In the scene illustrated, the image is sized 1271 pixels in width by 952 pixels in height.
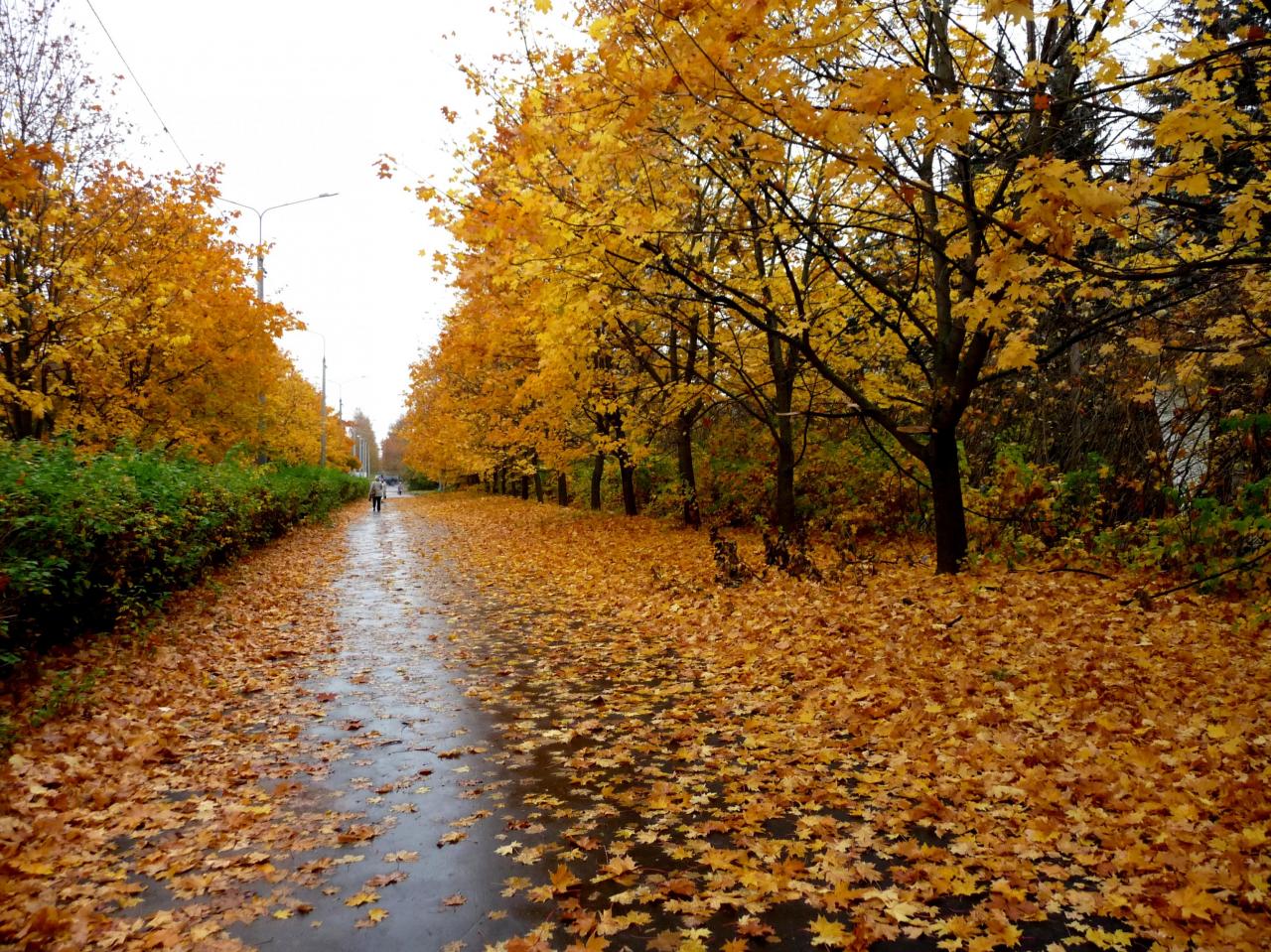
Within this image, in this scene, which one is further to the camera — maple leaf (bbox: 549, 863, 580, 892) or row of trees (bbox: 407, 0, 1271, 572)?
row of trees (bbox: 407, 0, 1271, 572)

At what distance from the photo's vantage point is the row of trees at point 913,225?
4664 mm

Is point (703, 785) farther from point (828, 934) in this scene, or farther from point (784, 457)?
point (784, 457)

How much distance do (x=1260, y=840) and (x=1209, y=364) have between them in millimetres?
7774

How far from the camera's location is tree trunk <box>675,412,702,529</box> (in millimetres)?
16438

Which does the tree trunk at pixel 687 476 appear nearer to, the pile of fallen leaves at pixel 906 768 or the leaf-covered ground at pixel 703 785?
the pile of fallen leaves at pixel 906 768

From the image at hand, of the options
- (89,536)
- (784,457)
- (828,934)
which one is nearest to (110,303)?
(89,536)

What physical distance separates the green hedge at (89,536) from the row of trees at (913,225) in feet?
14.9

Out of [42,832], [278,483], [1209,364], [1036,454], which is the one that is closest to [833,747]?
[42,832]

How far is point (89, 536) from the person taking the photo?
7145 mm

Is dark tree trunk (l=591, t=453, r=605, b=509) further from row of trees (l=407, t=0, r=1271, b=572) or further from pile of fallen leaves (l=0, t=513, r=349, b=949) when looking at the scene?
pile of fallen leaves (l=0, t=513, r=349, b=949)

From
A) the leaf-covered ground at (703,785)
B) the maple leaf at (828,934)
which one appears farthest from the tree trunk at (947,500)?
the maple leaf at (828,934)

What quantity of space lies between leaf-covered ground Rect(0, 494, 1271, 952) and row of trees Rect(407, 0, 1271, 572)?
250 centimetres

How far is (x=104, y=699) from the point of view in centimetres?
624

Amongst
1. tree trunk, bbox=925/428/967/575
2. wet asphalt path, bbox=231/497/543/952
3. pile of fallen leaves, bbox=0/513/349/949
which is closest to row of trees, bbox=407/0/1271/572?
tree trunk, bbox=925/428/967/575
